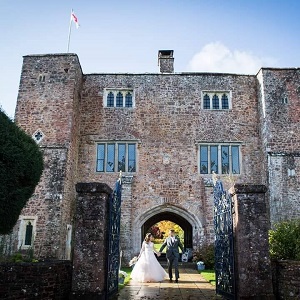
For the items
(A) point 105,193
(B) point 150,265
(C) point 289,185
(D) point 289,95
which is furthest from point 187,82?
(A) point 105,193

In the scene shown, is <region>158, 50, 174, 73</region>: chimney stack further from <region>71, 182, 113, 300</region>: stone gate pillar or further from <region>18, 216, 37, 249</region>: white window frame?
<region>71, 182, 113, 300</region>: stone gate pillar

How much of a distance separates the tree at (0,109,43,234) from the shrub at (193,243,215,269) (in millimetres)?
9205

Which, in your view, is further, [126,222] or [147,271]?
[126,222]

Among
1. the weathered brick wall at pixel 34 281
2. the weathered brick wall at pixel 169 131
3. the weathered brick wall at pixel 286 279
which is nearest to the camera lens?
the weathered brick wall at pixel 34 281

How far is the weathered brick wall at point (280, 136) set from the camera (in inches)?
679

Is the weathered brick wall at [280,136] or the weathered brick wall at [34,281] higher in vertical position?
the weathered brick wall at [280,136]

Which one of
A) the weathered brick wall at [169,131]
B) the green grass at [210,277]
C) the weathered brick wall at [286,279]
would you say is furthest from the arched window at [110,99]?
the weathered brick wall at [286,279]

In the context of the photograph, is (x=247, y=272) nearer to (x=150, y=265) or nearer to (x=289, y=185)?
(x=150, y=265)

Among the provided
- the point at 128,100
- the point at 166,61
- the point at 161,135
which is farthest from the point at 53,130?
the point at 166,61

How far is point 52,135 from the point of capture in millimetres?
17656

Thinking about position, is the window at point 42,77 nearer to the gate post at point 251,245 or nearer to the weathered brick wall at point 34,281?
the weathered brick wall at point 34,281

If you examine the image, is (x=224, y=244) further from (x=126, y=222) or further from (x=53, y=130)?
(x=53, y=130)

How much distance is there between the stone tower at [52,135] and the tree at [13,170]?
20.1 ft

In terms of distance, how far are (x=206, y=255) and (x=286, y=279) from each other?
9.32 metres
